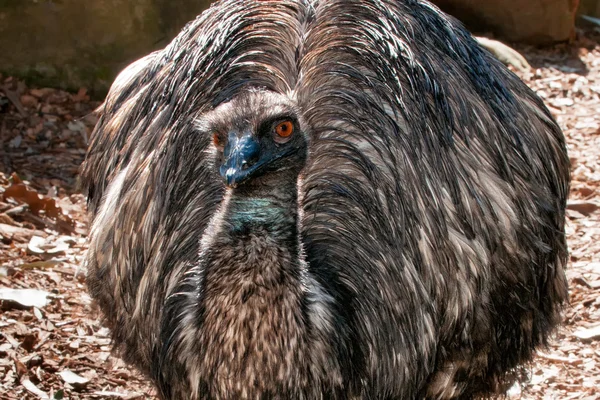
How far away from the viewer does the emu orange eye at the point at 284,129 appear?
242cm

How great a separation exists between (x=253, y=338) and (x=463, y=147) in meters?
0.96

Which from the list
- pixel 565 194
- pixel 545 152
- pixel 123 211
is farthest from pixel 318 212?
pixel 565 194

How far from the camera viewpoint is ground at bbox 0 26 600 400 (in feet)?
11.6

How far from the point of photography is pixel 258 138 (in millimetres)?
2369

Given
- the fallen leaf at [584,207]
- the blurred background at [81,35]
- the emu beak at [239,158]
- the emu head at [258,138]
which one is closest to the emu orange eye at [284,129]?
the emu head at [258,138]

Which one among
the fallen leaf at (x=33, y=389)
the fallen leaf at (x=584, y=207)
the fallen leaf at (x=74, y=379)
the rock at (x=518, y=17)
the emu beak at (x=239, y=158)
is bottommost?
the fallen leaf at (x=584, y=207)

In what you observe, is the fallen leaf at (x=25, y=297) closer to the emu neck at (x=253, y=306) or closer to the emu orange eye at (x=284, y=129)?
the emu neck at (x=253, y=306)

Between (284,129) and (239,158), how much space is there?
211 mm

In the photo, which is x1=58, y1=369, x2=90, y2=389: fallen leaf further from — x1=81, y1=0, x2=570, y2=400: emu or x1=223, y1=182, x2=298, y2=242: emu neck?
x1=223, y1=182, x2=298, y2=242: emu neck

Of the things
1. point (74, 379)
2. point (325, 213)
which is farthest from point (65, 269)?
point (325, 213)

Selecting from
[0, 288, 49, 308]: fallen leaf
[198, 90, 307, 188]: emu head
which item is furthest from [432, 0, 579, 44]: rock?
[198, 90, 307, 188]: emu head

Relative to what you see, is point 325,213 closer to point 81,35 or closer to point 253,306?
point 253,306

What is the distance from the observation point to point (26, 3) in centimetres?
543

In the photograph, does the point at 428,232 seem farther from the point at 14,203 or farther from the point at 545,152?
the point at 14,203
